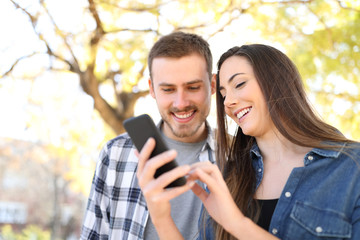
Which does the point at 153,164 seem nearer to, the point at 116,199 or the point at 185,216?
the point at 185,216

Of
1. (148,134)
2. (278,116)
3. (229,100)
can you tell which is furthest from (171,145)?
(148,134)

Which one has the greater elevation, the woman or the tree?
the tree

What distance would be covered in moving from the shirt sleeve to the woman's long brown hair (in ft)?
3.68

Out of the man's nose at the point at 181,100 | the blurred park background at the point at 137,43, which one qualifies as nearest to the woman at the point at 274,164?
the man's nose at the point at 181,100

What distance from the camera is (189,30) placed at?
18.6 ft

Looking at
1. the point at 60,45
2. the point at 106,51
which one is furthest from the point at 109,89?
the point at 60,45

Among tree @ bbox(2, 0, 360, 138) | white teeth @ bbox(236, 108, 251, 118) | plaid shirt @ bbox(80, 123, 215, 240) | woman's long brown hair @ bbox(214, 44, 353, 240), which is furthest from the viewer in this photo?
tree @ bbox(2, 0, 360, 138)

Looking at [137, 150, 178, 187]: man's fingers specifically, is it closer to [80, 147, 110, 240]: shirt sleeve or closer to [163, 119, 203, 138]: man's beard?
[163, 119, 203, 138]: man's beard

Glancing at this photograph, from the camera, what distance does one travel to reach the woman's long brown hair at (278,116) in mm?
2104

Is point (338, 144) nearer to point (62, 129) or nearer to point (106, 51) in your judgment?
point (106, 51)

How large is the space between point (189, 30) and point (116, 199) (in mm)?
3282

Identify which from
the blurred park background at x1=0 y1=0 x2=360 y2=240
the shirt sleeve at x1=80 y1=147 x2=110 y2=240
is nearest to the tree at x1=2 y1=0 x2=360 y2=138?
the blurred park background at x1=0 y1=0 x2=360 y2=240

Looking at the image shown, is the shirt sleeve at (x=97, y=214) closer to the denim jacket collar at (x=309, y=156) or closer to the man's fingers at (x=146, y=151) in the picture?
the denim jacket collar at (x=309, y=156)

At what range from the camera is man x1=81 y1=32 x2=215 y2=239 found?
287 centimetres
